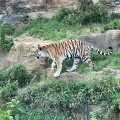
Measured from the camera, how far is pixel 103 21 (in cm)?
1561

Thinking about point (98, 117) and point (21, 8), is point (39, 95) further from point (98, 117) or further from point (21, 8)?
point (21, 8)

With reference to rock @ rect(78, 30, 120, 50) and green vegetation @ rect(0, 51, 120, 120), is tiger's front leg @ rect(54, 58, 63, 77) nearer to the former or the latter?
green vegetation @ rect(0, 51, 120, 120)

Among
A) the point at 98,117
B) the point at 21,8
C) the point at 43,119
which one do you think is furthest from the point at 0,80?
the point at 21,8

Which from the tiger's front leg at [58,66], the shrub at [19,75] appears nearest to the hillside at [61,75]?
the shrub at [19,75]

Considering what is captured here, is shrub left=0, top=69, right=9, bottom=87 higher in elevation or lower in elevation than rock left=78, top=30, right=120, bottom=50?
lower

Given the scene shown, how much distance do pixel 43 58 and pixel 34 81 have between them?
33.0 inches

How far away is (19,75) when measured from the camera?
1323 cm

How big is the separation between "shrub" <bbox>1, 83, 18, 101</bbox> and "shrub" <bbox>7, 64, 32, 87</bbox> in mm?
570

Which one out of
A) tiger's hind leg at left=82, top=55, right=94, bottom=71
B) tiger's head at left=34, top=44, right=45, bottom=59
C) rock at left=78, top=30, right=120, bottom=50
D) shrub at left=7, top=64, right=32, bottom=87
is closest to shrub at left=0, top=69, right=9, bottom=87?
shrub at left=7, top=64, right=32, bottom=87

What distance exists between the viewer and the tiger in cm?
1339

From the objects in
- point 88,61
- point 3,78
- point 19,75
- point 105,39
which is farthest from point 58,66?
point 105,39

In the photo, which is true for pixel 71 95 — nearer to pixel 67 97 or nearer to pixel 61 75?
pixel 67 97

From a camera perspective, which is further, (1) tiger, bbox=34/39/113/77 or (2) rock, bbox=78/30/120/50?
(2) rock, bbox=78/30/120/50

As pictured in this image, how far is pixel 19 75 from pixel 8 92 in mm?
800
